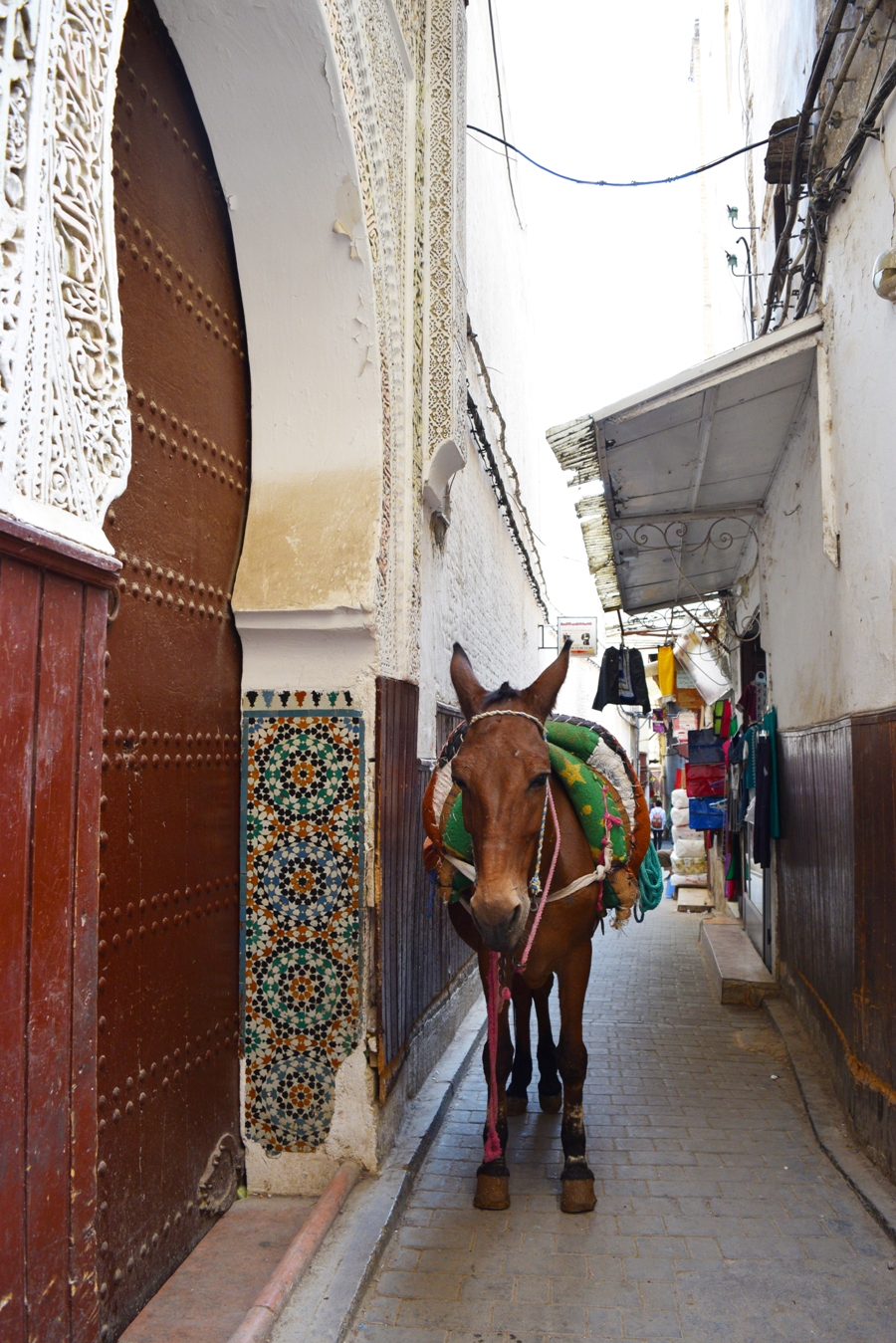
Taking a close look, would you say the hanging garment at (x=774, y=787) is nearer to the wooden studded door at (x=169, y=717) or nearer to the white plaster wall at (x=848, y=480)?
the white plaster wall at (x=848, y=480)

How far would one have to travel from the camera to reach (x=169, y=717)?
3311 mm

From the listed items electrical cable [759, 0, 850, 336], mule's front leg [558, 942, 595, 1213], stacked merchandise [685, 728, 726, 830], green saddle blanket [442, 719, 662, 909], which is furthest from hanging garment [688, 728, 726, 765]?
mule's front leg [558, 942, 595, 1213]

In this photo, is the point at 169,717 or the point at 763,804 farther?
the point at 763,804

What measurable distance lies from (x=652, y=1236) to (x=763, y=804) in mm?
3869

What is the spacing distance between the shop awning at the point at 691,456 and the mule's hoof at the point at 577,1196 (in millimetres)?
3970

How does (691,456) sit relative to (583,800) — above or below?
above

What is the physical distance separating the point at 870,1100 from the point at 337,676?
2.75 meters

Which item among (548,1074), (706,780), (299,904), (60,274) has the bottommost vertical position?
(548,1074)

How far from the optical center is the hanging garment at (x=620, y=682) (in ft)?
31.7

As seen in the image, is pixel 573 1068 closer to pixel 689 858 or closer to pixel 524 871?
pixel 524 871

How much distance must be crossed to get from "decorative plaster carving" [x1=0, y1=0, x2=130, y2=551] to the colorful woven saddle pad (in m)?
2.12

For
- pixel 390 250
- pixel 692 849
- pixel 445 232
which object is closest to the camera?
pixel 390 250

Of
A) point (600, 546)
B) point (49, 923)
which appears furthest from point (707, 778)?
point (49, 923)

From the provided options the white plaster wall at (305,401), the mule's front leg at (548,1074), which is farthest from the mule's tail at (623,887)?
the mule's front leg at (548,1074)
